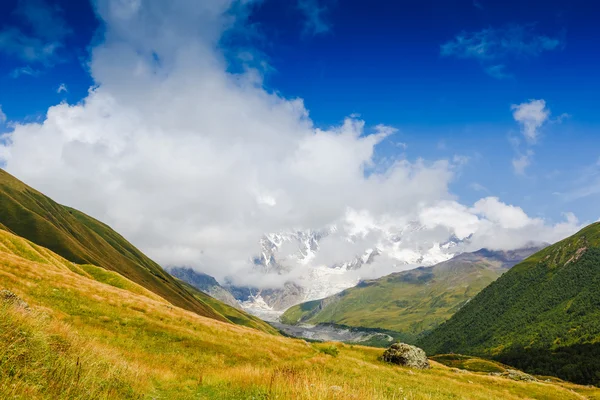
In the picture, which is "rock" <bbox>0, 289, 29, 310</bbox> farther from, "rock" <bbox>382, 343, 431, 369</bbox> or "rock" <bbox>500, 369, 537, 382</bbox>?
"rock" <bbox>500, 369, 537, 382</bbox>

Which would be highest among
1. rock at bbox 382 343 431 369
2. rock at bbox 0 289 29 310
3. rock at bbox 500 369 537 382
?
rock at bbox 0 289 29 310

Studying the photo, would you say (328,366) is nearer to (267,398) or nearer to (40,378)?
(267,398)

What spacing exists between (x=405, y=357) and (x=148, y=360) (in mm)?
39520

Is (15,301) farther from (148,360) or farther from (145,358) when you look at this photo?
(145,358)

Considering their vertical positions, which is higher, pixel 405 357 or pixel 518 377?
pixel 405 357

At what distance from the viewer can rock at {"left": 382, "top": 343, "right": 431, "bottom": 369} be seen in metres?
49.4

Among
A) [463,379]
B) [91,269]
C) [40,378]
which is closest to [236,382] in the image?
[40,378]

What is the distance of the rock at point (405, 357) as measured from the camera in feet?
162

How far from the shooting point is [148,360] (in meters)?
22.3

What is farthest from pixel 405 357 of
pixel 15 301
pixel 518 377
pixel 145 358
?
pixel 15 301

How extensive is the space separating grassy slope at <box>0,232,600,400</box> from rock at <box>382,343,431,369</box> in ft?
13.2

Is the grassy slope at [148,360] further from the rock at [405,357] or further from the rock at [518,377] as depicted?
the rock at [518,377]

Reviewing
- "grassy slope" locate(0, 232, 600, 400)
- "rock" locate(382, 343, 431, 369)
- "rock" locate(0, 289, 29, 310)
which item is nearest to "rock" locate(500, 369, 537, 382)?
"grassy slope" locate(0, 232, 600, 400)

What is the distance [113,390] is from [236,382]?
5907 mm
